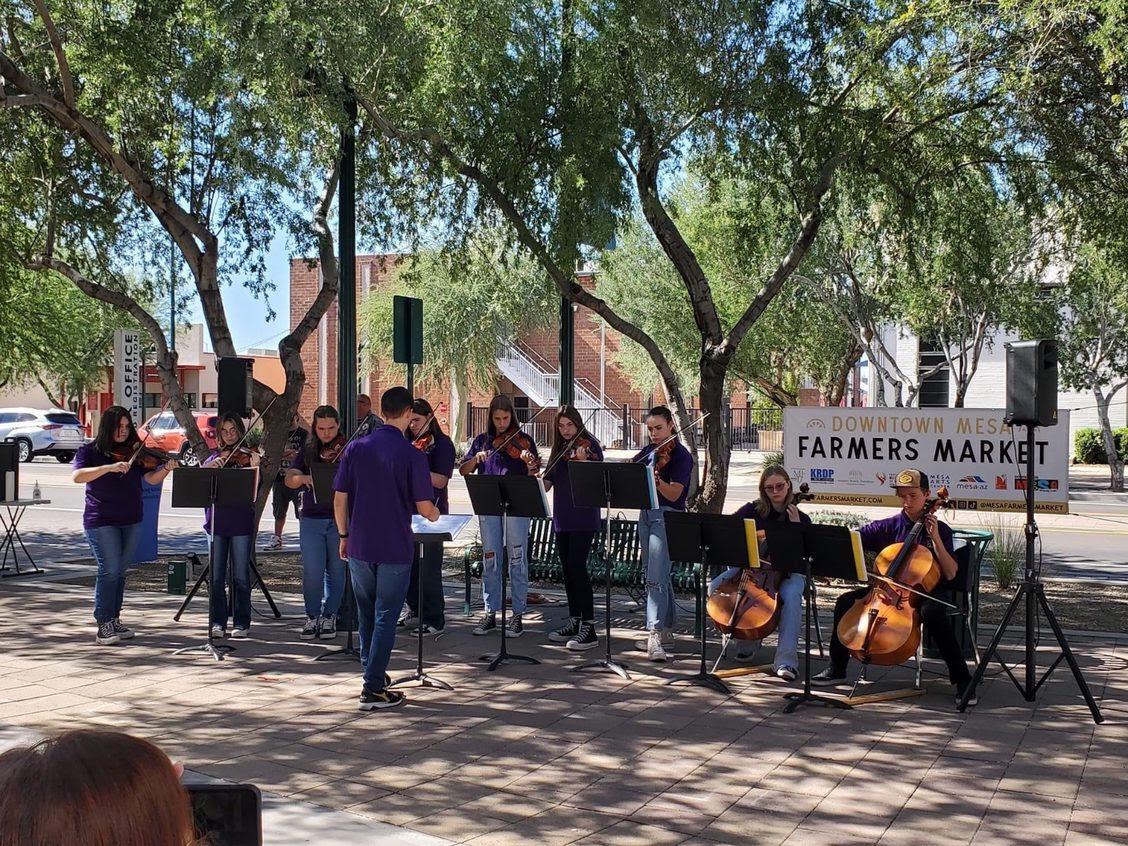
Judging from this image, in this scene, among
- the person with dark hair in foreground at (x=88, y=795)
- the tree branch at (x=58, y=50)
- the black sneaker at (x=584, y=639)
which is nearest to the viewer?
the person with dark hair in foreground at (x=88, y=795)

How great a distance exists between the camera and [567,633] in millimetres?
9195

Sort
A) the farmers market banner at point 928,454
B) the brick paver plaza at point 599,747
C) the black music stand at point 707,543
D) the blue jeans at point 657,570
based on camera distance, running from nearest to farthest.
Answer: the brick paver plaza at point 599,747 < the black music stand at point 707,543 < the blue jeans at point 657,570 < the farmers market banner at point 928,454

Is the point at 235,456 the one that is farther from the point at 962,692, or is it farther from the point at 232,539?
the point at 962,692

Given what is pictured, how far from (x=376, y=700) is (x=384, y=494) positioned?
4.28 ft

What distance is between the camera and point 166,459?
9.05 metres

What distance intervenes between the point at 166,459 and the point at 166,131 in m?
4.81

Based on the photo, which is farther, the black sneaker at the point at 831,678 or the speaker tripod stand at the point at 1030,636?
the black sneaker at the point at 831,678

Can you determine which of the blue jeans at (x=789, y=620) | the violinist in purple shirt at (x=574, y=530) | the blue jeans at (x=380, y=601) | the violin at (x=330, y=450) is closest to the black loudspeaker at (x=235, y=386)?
the violin at (x=330, y=450)

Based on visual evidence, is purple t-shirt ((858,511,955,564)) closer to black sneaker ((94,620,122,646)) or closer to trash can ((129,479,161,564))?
black sneaker ((94,620,122,646))

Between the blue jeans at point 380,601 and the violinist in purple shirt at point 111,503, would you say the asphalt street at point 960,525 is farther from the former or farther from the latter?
the blue jeans at point 380,601

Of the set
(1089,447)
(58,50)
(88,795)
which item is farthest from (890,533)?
(1089,447)

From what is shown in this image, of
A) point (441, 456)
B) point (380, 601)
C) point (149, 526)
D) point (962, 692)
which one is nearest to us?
point (380, 601)

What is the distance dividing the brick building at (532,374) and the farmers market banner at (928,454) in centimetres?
2702

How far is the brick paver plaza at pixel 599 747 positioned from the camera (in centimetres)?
513
